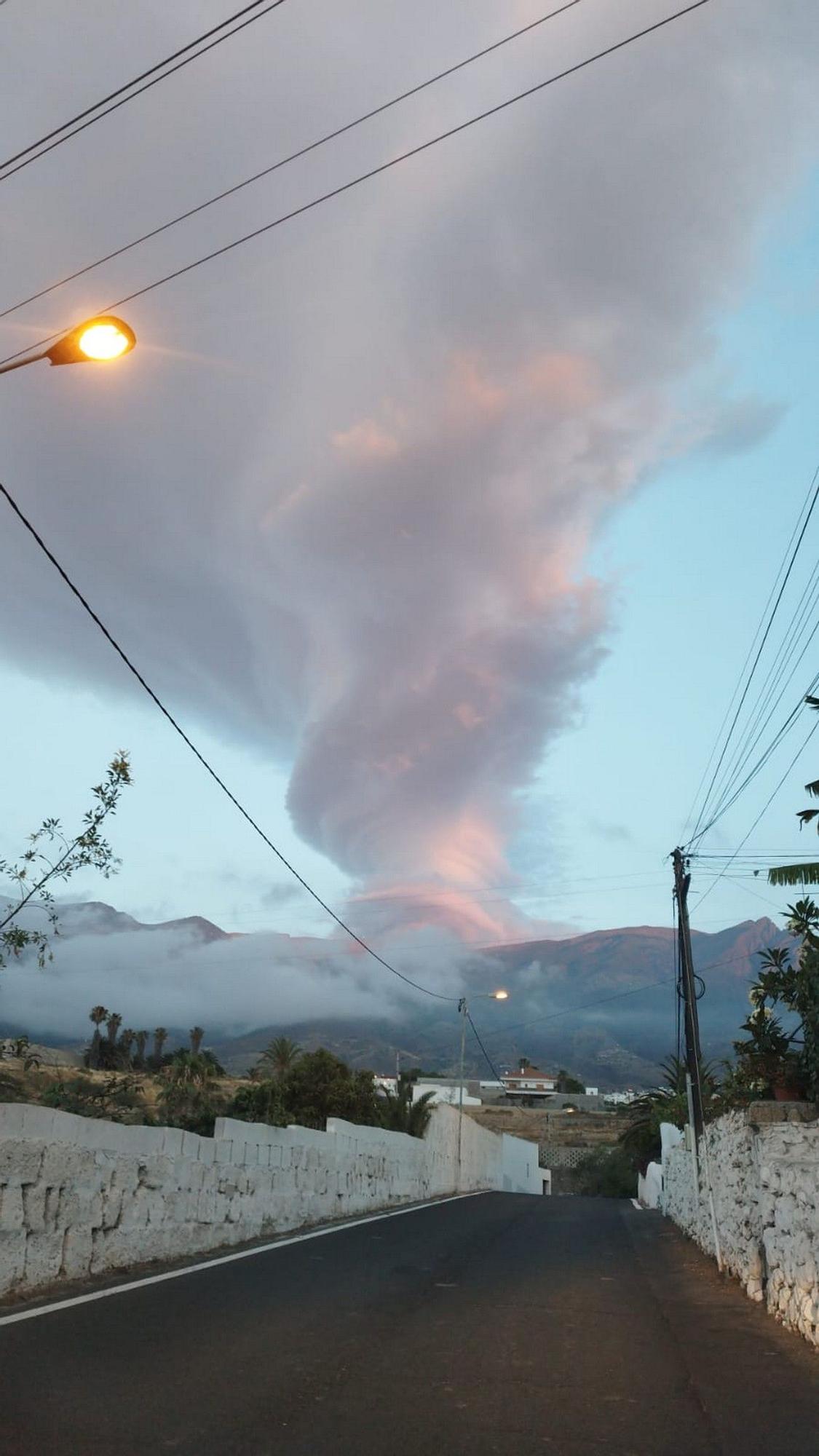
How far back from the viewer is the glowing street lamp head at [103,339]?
23.8ft

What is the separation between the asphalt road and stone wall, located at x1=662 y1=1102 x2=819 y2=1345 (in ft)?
1.21

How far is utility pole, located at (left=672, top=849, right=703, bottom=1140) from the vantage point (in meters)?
22.9

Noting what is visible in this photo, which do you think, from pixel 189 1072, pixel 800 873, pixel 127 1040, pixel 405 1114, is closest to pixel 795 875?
pixel 800 873

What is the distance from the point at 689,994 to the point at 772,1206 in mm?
15427

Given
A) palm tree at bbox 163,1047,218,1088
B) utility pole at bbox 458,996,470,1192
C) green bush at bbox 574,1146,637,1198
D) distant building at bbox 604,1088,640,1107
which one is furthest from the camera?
distant building at bbox 604,1088,640,1107

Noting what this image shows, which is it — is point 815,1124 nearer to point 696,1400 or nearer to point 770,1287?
point 770,1287

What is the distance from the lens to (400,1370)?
672cm

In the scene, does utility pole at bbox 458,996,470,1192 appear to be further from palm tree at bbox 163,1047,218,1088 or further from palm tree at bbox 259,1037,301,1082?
palm tree at bbox 259,1037,301,1082

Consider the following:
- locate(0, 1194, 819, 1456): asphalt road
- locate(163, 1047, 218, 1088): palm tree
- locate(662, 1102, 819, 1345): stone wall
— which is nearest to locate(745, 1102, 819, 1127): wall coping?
locate(662, 1102, 819, 1345): stone wall

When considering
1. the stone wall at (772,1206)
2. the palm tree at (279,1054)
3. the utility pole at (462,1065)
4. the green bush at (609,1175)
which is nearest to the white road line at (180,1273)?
the stone wall at (772,1206)

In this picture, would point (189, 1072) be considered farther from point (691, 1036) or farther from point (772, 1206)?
point (772, 1206)

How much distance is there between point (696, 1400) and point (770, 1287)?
15.6 ft

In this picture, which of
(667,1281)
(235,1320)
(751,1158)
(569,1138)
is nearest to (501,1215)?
(667,1281)

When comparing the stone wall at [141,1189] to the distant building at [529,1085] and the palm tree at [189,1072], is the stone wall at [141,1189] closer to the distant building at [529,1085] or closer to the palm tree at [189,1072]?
the palm tree at [189,1072]
